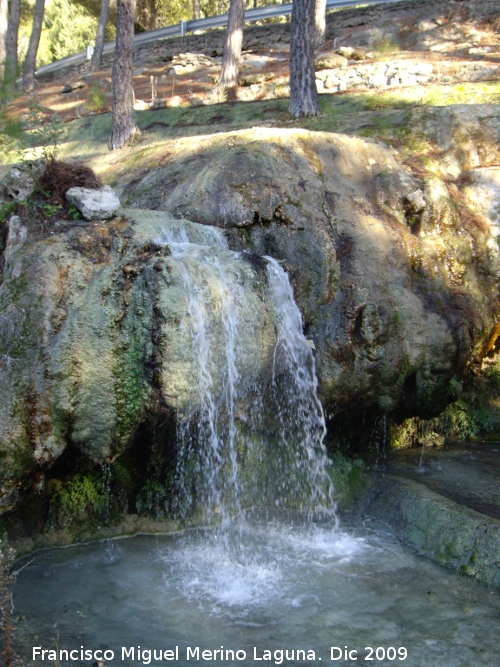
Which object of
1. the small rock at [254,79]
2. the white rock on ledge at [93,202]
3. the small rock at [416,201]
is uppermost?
the small rock at [254,79]

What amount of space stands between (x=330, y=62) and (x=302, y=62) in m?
4.83

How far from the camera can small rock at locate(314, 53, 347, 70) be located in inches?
703

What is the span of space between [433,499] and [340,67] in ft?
45.7

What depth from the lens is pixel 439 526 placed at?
655 cm

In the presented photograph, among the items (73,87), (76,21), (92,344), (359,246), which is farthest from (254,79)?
(76,21)

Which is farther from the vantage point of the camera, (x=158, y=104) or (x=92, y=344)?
(x=158, y=104)

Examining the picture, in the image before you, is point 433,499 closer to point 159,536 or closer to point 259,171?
point 159,536

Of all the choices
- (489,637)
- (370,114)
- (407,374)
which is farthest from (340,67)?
(489,637)

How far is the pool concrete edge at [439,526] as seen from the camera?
6.07 metres

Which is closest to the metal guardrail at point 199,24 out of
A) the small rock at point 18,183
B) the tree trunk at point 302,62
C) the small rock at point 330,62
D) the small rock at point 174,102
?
the small rock at point 330,62

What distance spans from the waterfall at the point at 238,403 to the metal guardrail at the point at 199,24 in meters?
21.4

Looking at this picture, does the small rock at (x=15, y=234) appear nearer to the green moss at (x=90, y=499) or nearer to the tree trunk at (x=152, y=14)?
the green moss at (x=90, y=499)

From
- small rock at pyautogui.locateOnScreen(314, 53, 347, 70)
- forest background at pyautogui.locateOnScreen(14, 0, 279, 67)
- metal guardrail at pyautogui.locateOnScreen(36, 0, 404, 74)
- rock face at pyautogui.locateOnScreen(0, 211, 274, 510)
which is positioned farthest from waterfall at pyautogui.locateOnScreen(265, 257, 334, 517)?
forest background at pyautogui.locateOnScreen(14, 0, 279, 67)

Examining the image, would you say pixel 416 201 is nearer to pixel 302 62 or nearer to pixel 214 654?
pixel 302 62
